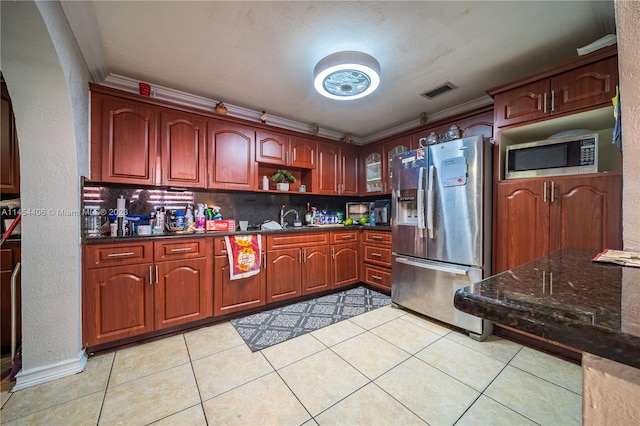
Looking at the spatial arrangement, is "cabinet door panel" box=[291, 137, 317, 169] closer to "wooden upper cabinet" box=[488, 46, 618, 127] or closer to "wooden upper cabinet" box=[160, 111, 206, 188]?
"wooden upper cabinet" box=[160, 111, 206, 188]

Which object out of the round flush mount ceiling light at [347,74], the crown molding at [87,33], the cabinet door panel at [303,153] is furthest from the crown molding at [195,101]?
the round flush mount ceiling light at [347,74]

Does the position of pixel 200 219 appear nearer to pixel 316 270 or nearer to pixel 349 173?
pixel 316 270

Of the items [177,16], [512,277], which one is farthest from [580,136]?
[177,16]

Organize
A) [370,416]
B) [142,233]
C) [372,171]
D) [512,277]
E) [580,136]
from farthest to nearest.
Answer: [372,171] → [142,233] → [580,136] → [370,416] → [512,277]

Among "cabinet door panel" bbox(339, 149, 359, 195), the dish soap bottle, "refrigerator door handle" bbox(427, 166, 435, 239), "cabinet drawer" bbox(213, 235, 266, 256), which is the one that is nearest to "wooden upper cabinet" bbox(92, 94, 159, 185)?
"cabinet drawer" bbox(213, 235, 266, 256)

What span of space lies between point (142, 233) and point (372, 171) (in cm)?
295

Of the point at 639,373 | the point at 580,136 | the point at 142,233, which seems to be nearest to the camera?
the point at 639,373

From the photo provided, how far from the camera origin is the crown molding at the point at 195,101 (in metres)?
2.23

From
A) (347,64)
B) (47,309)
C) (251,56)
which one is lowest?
(47,309)

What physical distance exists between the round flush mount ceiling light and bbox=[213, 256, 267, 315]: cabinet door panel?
72.0 inches

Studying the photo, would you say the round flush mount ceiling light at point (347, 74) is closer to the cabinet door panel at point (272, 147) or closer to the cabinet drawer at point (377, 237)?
the cabinet door panel at point (272, 147)

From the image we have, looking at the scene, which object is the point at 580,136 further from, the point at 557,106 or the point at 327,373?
the point at 327,373

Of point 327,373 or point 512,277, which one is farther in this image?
point 327,373

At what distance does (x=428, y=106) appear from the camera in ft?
9.29
